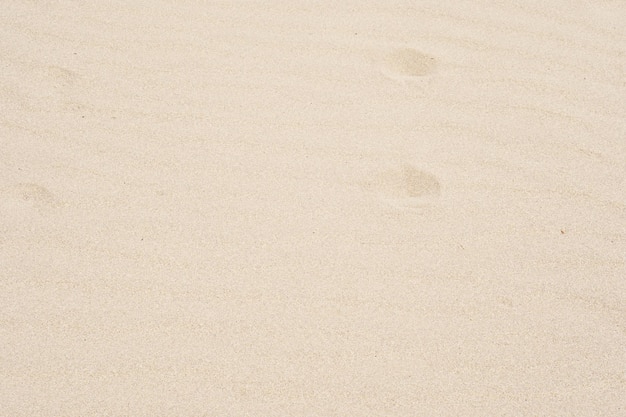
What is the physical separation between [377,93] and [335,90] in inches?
5.6

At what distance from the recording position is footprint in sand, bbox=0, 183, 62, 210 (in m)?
2.31

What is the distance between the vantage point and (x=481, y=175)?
249 centimetres

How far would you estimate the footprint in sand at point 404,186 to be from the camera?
240 cm

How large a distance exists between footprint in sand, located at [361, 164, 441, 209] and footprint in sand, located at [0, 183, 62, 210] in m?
0.93

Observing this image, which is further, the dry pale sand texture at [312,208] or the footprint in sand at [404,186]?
the footprint in sand at [404,186]

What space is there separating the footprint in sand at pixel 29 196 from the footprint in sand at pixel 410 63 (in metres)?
1.22

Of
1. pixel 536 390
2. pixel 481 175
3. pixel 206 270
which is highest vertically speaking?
pixel 481 175

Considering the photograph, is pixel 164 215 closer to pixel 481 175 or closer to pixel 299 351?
pixel 299 351

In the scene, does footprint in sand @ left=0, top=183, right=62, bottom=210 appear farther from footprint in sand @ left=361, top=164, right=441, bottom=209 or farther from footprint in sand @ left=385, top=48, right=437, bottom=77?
footprint in sand @ left=385, top=48, right=437, bottom=77

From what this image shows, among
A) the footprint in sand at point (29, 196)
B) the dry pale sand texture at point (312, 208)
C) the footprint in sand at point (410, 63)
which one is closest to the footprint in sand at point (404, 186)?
the dry pale sand texture at point (312, 208)

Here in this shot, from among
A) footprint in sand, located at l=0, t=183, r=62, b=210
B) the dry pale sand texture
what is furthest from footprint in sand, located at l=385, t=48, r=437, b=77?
footprint in sand, located at l=0, t=183, r=62, b=210

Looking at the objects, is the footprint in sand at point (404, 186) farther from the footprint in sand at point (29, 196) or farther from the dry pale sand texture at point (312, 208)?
the footprint in sand at point (29, 196)

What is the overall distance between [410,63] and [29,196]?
4.42 feet

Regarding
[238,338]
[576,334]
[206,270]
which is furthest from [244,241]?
[576,334]
